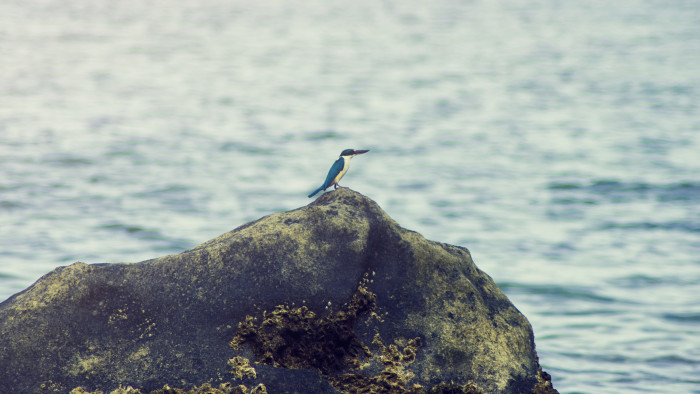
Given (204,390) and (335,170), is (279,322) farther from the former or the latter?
(335,170)

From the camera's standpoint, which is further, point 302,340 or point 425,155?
point 425,155

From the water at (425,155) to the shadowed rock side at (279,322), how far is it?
299 cm

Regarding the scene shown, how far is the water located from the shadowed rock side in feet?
9.80

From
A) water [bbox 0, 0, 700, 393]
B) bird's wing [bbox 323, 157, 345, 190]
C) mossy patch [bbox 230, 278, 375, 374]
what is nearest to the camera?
mossy patch [bbox 230, 278, 375, 374]

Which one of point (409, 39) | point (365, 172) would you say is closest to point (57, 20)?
point (409, 39)

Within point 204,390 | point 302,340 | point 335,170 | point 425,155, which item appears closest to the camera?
point 204,390

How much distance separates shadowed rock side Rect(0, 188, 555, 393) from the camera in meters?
3.53

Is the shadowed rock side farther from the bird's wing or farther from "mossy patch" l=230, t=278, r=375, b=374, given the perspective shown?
the bird's wing

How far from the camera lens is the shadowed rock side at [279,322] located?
3525 millimetres

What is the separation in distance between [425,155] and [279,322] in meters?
13.8

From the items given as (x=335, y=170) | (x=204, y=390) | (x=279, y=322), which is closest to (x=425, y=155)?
(x=335, y=170)

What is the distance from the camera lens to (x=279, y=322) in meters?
3.66

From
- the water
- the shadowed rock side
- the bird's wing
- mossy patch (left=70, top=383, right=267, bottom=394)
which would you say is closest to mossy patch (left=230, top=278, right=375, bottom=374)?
the shadowed rock side

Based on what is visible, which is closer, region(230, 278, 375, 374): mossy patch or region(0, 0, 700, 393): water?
region(230, 278, 375, 374): mossy patch
